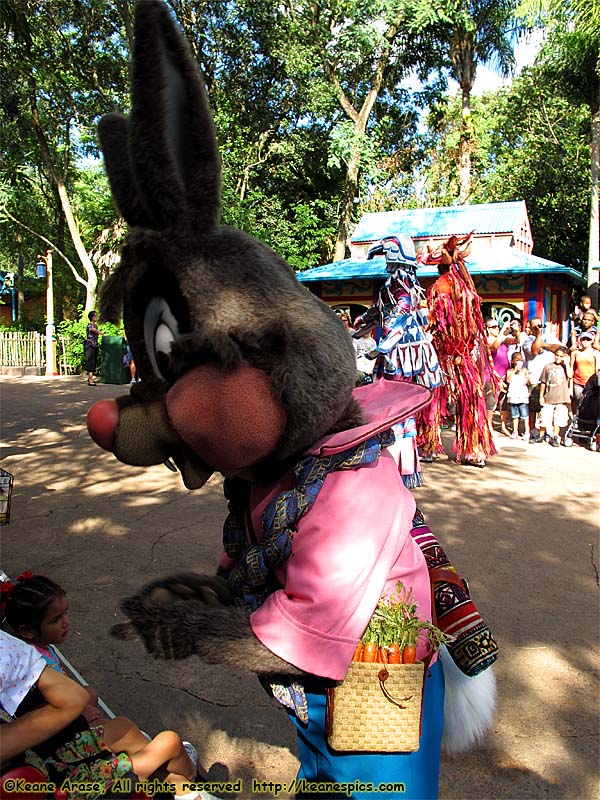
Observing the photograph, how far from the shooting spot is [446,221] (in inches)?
690

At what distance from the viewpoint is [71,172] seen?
23641mm

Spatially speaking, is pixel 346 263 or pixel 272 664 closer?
pixel 272 664

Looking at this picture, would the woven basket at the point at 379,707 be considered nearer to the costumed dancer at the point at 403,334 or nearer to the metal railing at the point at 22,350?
the costumed dancer at the point at 403,334

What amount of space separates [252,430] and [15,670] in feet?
3.65

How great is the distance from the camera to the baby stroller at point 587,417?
931cm

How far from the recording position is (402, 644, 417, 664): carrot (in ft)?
4.71

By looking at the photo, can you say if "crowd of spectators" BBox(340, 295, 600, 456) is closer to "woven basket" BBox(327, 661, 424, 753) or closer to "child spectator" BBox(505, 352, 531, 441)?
"child spectator" BBox(505, 352, 531, 441)

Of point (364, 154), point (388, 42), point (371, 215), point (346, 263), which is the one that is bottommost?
point (346, 263)

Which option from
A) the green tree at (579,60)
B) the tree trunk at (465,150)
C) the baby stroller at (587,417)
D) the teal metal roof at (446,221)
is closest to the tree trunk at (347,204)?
the teal metal roof at (446,221)

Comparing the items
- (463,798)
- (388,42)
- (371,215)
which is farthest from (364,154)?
(463,798)

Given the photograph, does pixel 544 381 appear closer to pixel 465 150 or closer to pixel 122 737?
pixel 122 737

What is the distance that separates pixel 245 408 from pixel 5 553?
3.92 m

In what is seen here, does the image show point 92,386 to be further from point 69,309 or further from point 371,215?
point 69,309

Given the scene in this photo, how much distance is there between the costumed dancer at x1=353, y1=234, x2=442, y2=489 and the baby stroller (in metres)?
3.83
